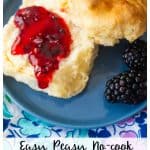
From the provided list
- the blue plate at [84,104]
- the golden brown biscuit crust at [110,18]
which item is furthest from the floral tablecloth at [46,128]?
the golden brown biscuit crust at [110,18]

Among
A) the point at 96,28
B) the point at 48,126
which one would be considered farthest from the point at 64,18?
the point at 48,126

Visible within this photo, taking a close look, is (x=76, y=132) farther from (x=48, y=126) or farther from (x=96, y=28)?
(x=96, y=28)

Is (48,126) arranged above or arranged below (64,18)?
below

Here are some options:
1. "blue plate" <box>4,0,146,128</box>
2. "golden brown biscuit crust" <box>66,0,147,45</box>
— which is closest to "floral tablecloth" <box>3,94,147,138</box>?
"blue plate" <box>4,0,146,128</box>

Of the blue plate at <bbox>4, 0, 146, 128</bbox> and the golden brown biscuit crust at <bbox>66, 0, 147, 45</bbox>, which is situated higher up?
the golden brown biscuit crust at <bbox>66, 0, 147, 45</bbox>

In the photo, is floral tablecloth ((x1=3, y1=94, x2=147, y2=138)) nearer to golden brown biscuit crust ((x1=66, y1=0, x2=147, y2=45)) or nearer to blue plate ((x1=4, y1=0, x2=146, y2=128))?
blue plate ((x1=4, y1=0, x2=146, y2=128))

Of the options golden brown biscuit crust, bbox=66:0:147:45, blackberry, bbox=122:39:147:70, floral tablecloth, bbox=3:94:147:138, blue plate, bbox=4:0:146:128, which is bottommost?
floral tablecloth, bbox=3:94:147:138
